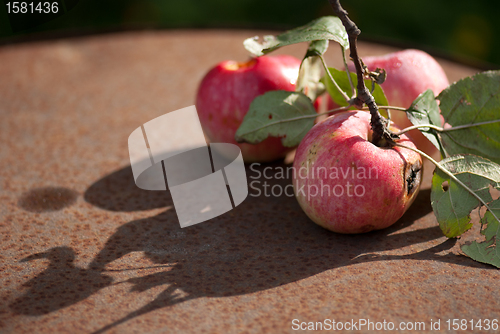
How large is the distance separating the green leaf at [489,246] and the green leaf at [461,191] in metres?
0.02

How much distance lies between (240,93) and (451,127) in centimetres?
36

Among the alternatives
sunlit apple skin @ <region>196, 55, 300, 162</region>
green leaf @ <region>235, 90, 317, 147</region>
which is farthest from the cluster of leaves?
sunlit apple skin @ <region>196, 55, 300, 162</region>

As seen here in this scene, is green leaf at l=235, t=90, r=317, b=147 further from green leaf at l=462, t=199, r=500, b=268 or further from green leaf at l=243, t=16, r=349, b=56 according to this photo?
green leaf at l=462, t=199, r=500, b=268

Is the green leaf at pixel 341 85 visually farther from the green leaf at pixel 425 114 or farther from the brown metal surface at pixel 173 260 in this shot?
the brown metal surface at pixel 173 260

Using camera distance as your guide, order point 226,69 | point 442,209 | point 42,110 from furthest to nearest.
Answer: point 42,110 < point 226,69 < point 442,209

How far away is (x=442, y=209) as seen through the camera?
71cm

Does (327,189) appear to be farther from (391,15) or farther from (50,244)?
(391,15)

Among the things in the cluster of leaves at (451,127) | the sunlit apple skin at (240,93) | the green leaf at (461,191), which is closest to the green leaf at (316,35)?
the cluster of leaves at (451,127)

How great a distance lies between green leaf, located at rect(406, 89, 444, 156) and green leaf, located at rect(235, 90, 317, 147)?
5.9 inches

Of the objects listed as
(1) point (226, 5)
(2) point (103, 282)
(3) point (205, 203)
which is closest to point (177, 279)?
(2) point (103, 282)

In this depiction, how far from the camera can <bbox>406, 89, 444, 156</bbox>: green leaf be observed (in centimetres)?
75

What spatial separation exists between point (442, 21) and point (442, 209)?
2052 millimetres

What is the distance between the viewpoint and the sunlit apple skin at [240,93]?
925 mm

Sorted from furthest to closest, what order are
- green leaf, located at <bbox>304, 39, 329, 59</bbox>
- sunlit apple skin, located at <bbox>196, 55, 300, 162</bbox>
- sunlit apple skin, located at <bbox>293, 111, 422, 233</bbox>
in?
1. sunlit apple skin, located at <bbox>196, 55, 300, 162</bbox>
2. green leaf, located at <bbox>304, 39, 329, 59</bbox>
3. sunlit apple skin, located at <bbox>293, 111, 422, 233</bbox>
